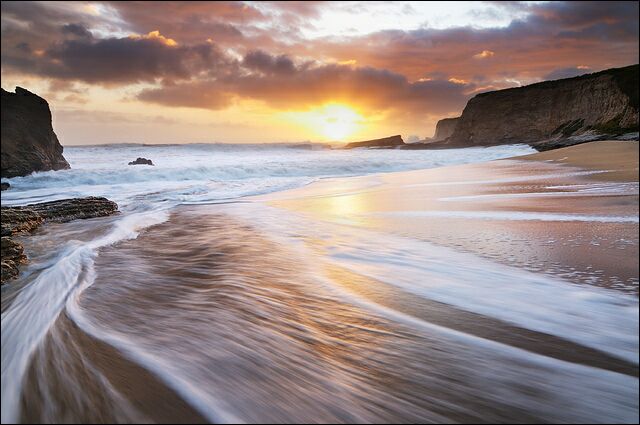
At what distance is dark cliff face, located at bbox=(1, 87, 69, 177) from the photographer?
1530 cm

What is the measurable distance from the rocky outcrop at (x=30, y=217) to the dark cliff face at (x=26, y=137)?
9.88 meters

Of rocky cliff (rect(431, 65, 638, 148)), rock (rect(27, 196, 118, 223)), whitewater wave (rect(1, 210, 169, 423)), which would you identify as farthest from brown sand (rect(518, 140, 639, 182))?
rocky cliff (rect(431, 65, 638, 148))

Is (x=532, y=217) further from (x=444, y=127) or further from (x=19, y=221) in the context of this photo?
(x=444, y=127)

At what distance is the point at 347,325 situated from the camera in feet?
7.45

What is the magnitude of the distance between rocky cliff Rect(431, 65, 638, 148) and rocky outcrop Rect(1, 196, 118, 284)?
25177 mm

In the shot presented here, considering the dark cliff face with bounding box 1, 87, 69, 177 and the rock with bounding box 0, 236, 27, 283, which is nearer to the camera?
the rock with bounding box 0, 236, 27, 283

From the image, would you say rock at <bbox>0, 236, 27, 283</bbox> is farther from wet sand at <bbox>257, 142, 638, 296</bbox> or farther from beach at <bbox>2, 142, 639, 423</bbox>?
wet sand at <bbox>257, 142, 638, 296</bbox>

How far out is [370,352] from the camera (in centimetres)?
197

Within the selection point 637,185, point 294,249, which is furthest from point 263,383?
point 637,185

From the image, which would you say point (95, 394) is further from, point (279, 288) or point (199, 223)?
point (199, 223)

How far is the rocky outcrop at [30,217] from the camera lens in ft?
11.5

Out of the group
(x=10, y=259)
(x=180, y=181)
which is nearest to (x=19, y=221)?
(x=10, y=259)

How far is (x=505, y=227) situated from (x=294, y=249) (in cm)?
227

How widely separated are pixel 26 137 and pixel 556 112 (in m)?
42.3
